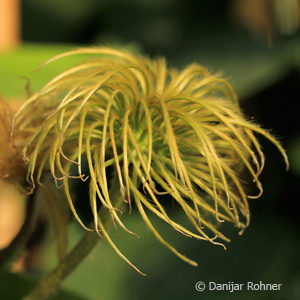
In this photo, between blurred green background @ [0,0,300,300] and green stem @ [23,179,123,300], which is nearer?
green stem @ [23,179,123,300]

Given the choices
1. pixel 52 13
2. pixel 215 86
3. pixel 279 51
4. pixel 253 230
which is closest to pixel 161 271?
pixel 253 230

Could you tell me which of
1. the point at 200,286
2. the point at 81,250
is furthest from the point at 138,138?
the point at 200,286

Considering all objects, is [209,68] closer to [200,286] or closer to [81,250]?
[200,286]

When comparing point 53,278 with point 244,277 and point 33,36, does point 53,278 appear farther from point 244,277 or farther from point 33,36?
point 33,36

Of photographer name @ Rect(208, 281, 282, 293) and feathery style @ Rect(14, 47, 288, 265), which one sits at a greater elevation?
feathery style @ Rect(14, 47, 288, 265)

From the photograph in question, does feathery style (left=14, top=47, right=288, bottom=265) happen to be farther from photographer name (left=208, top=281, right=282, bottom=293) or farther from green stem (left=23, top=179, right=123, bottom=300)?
photographer name (left=208, top=281, right=282, bottom=293)

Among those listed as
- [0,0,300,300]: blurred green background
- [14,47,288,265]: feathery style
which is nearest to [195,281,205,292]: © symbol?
[0,0,300,300]: blurred green background
